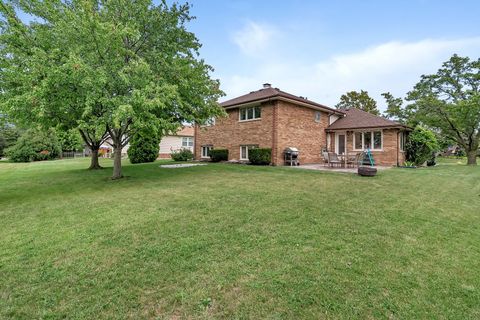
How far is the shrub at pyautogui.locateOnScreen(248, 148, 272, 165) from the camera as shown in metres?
15.7

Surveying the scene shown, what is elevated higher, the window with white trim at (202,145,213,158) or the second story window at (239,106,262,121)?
the second story window at (239,106,262,121)

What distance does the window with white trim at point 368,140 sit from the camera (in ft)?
57.6

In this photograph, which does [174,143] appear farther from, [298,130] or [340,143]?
[340,143]

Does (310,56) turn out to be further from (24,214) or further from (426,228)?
(24,214)

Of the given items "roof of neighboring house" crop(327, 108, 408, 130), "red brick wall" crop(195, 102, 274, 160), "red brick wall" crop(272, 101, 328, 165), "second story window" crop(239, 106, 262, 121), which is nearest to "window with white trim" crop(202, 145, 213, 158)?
"red brick wall" crop(195, 102, 274, 160)

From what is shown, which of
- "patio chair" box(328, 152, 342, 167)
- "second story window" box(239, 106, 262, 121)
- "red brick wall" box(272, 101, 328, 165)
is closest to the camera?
"patio chair" box(328, 152, 342, 167)

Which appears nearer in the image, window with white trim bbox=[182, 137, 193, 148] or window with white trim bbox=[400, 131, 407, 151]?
window with white trim bbox=[400, 131, 407, 151]

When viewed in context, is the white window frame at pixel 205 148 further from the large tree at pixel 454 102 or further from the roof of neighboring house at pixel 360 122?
the large tree at pixel 454 102

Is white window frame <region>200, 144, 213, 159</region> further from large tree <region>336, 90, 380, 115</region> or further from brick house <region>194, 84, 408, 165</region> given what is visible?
large tree <region>336, 90, 380, 115</region>

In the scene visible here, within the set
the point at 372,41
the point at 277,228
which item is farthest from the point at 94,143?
the point at 372,41

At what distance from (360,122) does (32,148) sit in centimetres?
3941

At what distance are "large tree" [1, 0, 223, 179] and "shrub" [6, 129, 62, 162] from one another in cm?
2777

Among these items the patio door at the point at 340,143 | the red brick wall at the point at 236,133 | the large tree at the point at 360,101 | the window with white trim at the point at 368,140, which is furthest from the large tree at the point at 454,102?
the large tree at the point at 360,101

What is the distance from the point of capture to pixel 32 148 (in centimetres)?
3228
